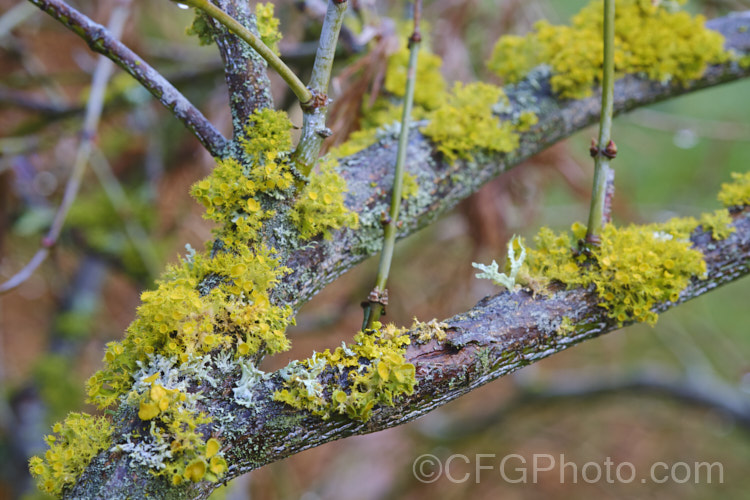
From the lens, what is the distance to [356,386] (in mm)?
756

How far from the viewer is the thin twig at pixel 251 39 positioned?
651 mm

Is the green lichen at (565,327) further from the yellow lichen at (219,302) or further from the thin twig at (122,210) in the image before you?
the thin twig at (122,210)

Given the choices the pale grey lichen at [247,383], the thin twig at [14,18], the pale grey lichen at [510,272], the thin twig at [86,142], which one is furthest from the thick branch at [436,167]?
the thin twig at [14,18]

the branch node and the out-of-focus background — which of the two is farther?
the out-of-focus background

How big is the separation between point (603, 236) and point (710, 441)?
324cm

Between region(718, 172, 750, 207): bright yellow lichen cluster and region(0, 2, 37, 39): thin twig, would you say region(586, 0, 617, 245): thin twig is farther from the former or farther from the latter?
region(0, 2, 37, 39): thin twig

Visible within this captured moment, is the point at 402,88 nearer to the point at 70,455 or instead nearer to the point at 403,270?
the point at 70,455

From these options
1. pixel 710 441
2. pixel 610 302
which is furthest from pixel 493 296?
pixel 710 441

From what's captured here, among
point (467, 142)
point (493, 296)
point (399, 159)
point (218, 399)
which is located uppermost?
point (467, 142)

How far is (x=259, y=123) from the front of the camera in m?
0.85

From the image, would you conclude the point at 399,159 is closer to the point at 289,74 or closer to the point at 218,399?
the point at 289,74

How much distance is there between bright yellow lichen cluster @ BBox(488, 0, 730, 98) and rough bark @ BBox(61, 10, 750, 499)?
0.12ft

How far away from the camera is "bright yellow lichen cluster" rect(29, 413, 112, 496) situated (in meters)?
0.72

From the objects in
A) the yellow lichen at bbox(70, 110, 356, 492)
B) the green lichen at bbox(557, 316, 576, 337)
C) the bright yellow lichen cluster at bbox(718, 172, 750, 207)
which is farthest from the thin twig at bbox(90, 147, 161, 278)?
the bright yellow lichen cluster at bbox(718, 172, 750, 207)
